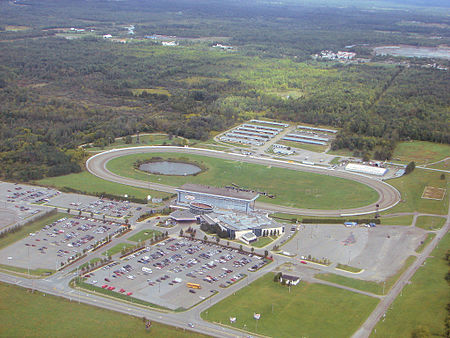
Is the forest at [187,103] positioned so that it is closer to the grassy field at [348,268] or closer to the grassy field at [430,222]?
the grassy field at [430,222]

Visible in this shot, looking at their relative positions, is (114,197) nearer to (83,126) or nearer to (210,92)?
(83,126)

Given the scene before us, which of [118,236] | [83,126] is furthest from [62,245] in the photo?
[83,126]

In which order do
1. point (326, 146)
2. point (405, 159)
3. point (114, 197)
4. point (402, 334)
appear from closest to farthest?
point (402, 334)
point (114, 197)
point (405, 159)
point (326, 146)

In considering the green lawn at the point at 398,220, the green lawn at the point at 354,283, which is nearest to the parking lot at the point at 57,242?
the green lawn at the point at 354,283

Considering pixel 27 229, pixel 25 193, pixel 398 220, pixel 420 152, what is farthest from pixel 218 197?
pixel 420 152

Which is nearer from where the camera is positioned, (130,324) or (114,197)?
(130,324)

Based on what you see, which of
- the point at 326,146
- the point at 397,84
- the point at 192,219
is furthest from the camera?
the point at 397,84

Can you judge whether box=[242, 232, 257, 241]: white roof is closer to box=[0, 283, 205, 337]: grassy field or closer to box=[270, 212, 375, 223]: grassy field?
box=[270, 212, 375, 223]: grassy field
